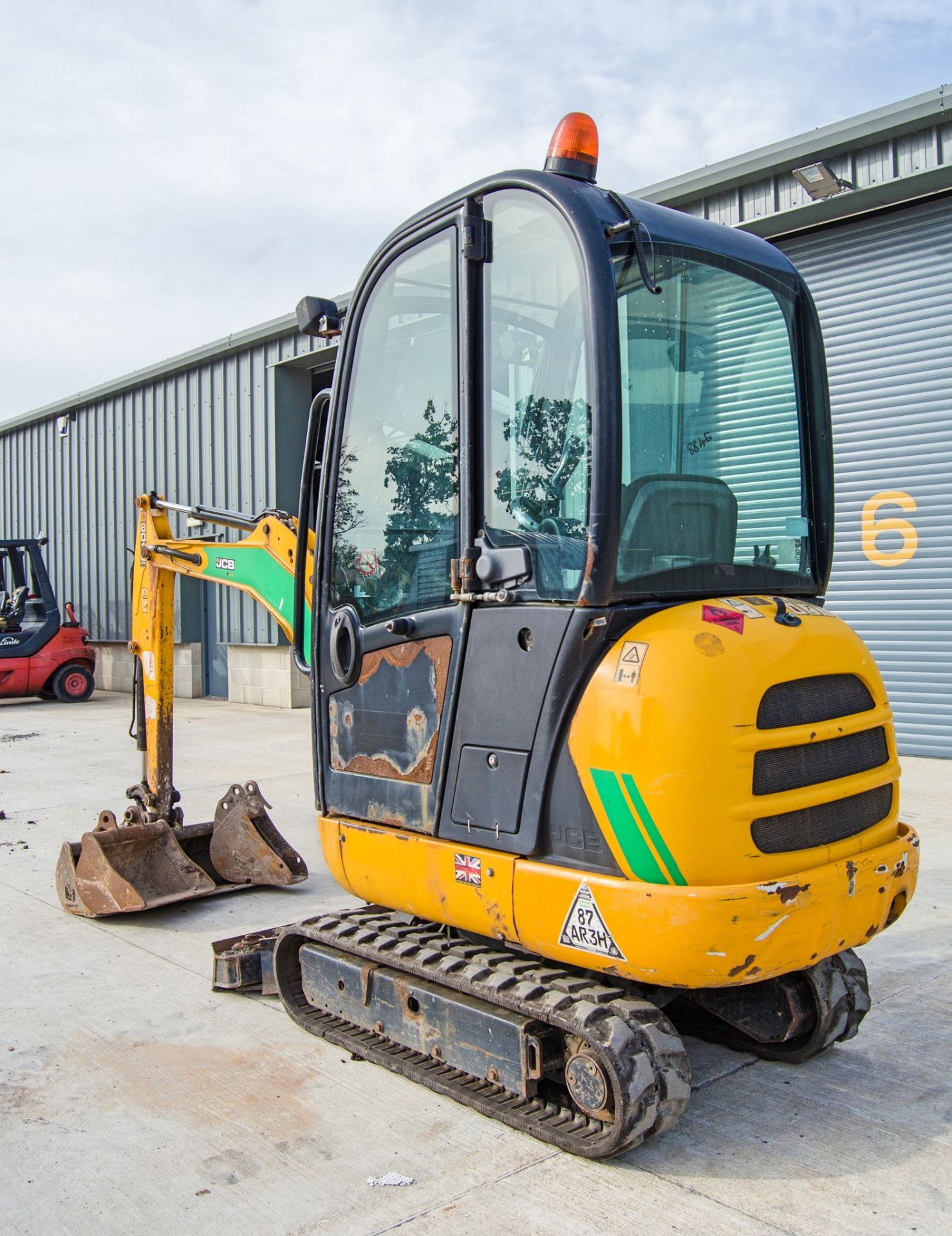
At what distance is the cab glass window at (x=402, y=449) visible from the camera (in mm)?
3578

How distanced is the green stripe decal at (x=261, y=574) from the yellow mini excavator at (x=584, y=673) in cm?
112

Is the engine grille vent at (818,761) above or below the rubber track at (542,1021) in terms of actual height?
above

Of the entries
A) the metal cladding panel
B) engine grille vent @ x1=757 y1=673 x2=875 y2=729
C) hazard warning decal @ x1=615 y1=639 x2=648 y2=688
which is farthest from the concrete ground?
the metal cladding panel

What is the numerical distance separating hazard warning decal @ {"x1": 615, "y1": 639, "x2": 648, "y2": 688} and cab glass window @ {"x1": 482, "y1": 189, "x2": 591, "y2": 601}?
22cm

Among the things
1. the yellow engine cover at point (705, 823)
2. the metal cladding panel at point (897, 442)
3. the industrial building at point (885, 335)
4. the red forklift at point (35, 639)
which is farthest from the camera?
the red forklift at point (35, 639)

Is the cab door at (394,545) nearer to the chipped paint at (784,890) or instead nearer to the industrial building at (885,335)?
the chipped paint at (784,890)

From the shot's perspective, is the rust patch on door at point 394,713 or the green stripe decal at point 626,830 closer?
the green stripe decal at point 626,830

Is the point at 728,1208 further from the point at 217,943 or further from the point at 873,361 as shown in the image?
the point at 873,361

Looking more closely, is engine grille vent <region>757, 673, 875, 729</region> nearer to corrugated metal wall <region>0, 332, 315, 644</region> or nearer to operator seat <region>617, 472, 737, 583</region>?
operator seat <region>617, 472, 737, 583</region>

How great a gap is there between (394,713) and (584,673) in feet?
2.89

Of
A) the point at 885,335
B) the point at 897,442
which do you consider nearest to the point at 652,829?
the point at 897,442

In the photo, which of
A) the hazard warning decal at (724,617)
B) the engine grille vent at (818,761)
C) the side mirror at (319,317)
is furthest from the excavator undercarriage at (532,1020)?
the side mirror at (319,317)

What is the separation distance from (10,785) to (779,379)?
8.24m

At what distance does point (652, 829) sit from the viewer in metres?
2.93
